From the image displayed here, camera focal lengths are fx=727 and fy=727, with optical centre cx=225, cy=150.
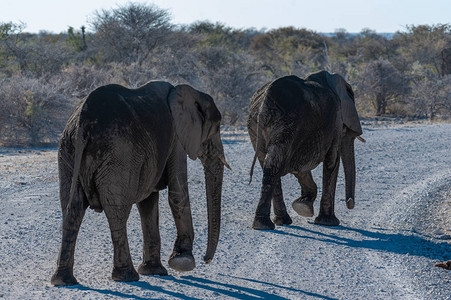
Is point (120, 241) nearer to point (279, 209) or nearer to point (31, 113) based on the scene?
point (279, 209)

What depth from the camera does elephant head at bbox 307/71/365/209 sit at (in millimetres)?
8945

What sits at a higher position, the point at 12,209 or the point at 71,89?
the point at 71,89

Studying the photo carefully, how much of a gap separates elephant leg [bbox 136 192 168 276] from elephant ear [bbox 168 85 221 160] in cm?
58

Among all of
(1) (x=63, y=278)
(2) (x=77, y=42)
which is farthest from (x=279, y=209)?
(2) (x=77, y=42)

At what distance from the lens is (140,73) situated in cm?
2206

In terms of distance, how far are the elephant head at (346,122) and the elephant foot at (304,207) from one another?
0.49m

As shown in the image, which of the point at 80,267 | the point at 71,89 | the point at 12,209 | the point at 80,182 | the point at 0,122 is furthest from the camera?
the point at 71,89

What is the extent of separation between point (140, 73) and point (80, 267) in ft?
52.8

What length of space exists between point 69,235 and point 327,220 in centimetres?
387

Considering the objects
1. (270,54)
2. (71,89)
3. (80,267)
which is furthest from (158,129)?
(270,54)

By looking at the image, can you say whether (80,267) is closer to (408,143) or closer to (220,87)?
(408,143)

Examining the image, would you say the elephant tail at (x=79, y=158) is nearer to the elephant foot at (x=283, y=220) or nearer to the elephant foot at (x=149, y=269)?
the elephant foot at (x=149, y=269)

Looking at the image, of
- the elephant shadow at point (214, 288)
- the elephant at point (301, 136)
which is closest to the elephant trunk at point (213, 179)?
the elephant shadow at point (214, 288)

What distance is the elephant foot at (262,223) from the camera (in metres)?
8.16
